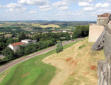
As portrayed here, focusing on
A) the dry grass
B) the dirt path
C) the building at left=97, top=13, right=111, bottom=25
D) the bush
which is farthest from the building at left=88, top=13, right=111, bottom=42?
the bush

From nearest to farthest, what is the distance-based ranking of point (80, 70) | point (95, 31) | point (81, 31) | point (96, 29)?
point (80, 70), point (96, 29), point (95, 31), point (81, 31)

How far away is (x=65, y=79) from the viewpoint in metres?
33.8

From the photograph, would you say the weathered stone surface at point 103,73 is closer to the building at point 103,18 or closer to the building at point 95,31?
the building at point 95,31

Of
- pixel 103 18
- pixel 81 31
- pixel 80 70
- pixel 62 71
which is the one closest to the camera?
pixel 80 70

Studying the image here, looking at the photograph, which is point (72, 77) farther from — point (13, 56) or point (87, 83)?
point (13, 56)

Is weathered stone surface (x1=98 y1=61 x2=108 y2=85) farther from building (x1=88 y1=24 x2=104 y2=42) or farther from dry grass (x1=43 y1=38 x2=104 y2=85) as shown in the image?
building (x1=88 y1=24 x2=104 y2=42)

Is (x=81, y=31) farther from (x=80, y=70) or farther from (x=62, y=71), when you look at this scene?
(x=80, y=70)

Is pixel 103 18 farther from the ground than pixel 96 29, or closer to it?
farther from the ground

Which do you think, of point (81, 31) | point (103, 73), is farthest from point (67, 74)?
point (81, 31)

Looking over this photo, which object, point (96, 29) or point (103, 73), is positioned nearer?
point (103, 73)

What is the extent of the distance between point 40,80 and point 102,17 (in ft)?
130

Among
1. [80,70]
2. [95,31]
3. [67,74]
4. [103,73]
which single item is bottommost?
[67,74]

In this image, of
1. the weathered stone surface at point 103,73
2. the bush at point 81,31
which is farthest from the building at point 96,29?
the bush at point 81,31

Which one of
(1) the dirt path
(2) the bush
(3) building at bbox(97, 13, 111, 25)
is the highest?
(3) building at bbox(97, 13, 111, 25)
